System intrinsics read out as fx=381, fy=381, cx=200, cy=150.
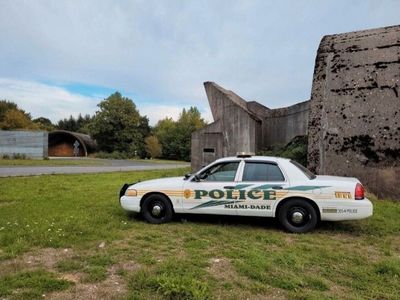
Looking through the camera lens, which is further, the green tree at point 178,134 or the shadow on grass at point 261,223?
the green tree at point 178,134

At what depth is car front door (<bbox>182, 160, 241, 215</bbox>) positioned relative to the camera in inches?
279

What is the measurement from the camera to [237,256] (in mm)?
5184

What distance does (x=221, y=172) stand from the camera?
7375 millimetres

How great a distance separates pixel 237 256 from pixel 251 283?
0.97 metres

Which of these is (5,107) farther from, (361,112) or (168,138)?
(361,112)

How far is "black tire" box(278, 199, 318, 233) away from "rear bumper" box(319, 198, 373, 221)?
19 centimetres

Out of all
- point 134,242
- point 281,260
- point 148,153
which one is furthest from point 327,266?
point 148,153

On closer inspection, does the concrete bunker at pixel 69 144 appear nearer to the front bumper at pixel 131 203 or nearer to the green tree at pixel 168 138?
the green tree at pixel 168 138

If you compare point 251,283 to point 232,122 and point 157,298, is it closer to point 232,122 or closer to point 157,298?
point 157,298

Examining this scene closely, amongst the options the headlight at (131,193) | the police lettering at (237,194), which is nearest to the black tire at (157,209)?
the headlight at (131,193)

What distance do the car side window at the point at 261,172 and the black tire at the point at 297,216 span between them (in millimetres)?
542

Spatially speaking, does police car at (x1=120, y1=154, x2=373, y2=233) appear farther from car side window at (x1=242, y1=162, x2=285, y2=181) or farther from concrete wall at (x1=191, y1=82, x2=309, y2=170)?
concrete wall at (x1=191, y1=82, x2=309, y2=170)

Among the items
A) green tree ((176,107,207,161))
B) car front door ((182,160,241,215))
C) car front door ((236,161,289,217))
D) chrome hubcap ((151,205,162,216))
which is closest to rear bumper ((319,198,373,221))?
car front door ((236,161,289,217))

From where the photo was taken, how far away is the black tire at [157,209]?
743cm
